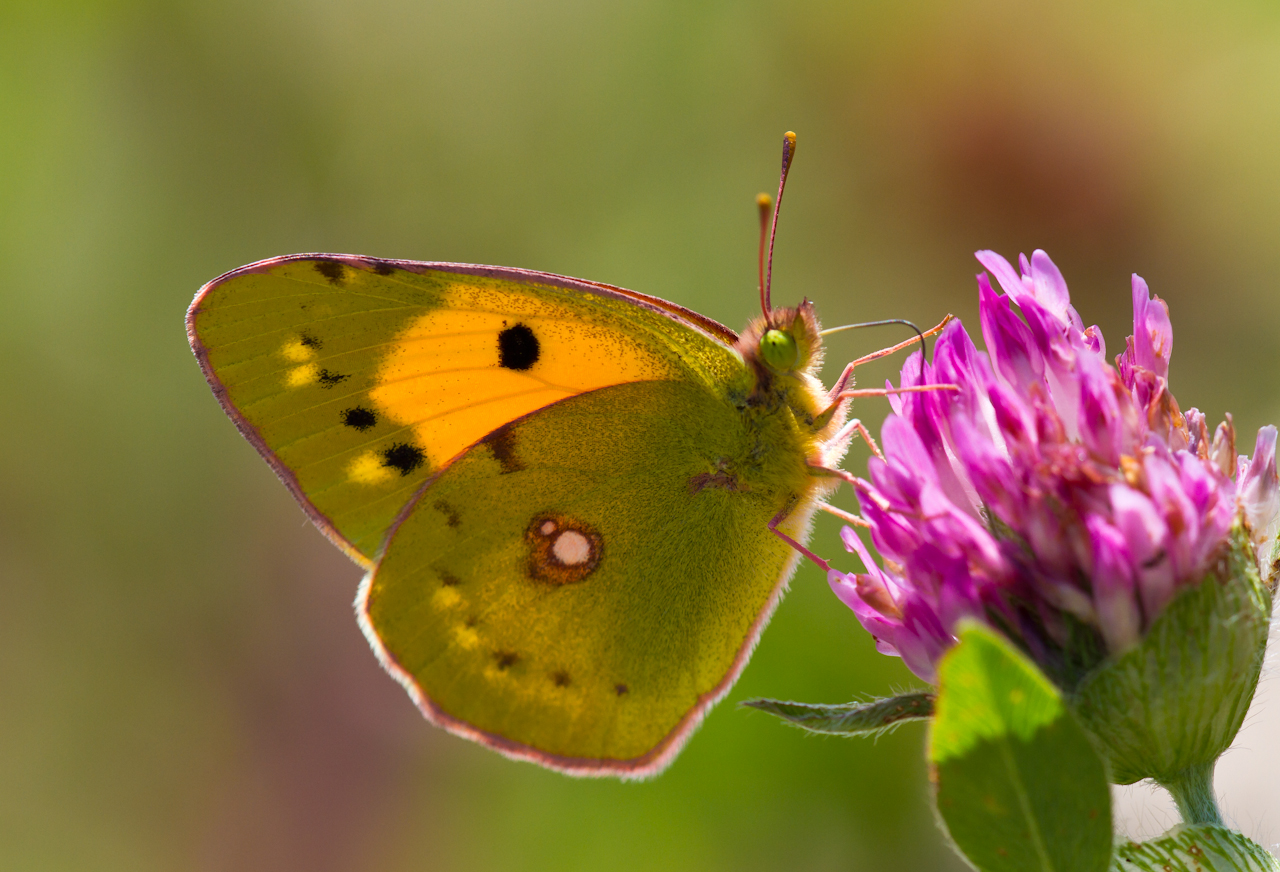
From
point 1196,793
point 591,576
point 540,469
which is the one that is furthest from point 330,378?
point 1196,793

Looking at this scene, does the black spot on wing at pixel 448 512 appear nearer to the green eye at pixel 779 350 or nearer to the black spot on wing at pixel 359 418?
the black spot on wing at pixel 359 418

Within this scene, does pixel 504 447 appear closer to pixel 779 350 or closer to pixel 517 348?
pixel 517 348

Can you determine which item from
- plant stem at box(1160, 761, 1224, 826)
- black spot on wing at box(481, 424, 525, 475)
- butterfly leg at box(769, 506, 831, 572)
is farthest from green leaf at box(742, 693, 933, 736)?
black spot on wing at box(481, 424, 525, 475)

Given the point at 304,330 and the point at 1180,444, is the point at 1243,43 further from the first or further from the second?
the point at 304,330

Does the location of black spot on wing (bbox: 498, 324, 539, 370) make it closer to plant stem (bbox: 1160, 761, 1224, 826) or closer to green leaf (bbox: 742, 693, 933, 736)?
green leaf (bbox: 742, 693, 933, 736)

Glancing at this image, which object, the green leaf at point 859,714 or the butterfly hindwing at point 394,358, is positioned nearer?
the green leaf at point 859,714

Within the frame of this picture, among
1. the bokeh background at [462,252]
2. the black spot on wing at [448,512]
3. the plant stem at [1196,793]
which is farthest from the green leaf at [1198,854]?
the bokeh background at [462,252]
